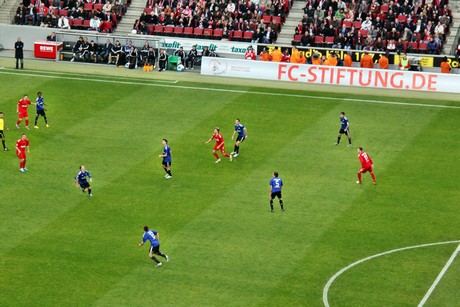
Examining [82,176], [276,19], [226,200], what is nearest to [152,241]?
[82,176]

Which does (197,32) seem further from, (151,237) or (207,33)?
(151,237)

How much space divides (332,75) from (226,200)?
22354 millimetres

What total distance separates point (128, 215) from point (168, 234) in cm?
283

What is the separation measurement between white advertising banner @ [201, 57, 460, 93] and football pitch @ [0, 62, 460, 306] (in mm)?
1621

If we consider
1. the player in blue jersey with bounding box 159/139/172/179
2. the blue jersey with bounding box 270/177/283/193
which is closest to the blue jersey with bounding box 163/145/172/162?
the player in blue jersey with bounding box 159/139/172/179

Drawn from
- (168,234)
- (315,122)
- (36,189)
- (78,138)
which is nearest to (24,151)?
(36,189)

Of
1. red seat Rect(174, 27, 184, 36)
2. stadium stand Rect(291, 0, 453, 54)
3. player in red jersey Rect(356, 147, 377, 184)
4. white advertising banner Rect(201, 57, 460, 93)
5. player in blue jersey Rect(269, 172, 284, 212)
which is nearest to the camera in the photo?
player in blue jersey Rect(269, 172, 284, 212)

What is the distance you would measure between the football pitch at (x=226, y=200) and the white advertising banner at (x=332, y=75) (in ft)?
5.32

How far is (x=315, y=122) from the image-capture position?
6216 cm

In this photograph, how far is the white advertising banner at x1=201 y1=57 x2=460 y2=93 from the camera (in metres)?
68.5

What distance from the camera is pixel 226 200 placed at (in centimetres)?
5041

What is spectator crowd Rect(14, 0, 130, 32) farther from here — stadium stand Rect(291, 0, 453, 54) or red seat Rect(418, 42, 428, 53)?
red seat Rect(418, 42, 428, 53)

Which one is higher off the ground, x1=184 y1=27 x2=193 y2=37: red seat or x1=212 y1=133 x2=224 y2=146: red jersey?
x1=184 y1=27 x2=193 y2=37: red seat

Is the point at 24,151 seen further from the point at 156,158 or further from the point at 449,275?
the point at 449,275
